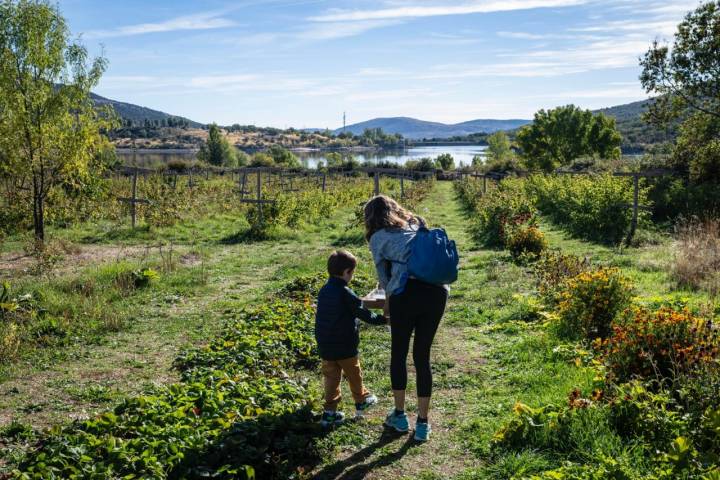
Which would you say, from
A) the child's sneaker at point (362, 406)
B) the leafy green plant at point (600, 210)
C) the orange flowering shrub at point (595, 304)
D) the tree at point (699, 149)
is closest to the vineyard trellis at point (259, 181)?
the leafy green plant at point (600, 210)

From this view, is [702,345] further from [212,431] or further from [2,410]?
[2,410]

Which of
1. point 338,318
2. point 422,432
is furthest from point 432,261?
point 422,432

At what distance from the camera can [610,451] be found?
395 cm

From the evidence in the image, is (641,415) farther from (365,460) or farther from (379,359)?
(379,359)

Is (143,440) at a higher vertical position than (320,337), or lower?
lower

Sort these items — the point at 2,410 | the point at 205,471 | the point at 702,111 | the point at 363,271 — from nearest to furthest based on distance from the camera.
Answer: the point at 205,471, the point at 2,410, the point at 363,271, the point at 702,111

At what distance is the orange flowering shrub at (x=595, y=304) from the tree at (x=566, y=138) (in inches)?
2425

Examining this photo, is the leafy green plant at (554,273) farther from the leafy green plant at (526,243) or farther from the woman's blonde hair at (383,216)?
the woman's blonde hair at (383,216)

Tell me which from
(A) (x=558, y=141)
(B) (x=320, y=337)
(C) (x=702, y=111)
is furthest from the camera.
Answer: (A) (x=558, y=141)

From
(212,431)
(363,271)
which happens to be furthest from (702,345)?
(363,271)

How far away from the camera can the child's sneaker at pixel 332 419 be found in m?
4.80

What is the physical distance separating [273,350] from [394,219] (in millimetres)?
2854

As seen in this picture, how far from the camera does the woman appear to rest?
14.0 ft

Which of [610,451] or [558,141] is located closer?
[610,451]
